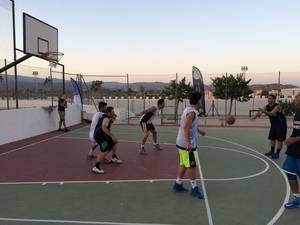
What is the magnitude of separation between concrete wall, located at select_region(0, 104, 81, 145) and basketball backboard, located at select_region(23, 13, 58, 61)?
2260 millimetres

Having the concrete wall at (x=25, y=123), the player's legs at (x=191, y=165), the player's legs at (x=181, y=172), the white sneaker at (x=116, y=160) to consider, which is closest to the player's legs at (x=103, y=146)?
the white sneaker at (x=116, y=160)

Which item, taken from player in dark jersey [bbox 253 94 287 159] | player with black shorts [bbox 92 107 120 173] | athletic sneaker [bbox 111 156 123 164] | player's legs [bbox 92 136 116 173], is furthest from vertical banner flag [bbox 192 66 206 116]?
player's legs [bbox 92 136 116 173]

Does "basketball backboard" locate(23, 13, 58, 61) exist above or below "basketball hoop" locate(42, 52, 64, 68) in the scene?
above

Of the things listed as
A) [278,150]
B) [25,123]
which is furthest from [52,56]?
[278,150]

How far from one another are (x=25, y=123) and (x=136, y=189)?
28.9ft

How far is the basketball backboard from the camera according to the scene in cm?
1491

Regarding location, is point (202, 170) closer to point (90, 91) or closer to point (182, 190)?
point (182, 190)

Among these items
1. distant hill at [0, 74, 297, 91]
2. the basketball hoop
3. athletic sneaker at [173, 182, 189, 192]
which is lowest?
athletic sneaker at [173, 182, 189, 192]

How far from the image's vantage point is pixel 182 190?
7.17 meters

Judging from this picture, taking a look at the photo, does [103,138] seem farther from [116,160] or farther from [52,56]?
[52,56]

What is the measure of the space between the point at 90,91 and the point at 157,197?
17965mm

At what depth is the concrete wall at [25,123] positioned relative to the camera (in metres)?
13.5

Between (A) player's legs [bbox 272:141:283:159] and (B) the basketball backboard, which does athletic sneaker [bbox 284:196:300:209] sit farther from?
(B) the basketball backboard

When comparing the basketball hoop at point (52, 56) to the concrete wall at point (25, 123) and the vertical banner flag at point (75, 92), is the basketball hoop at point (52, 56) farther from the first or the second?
the vertical banner flag at point (75, 92)
